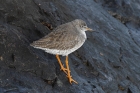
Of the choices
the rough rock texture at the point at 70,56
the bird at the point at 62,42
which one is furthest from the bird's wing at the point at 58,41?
the rough rock texture at the point at 70,56

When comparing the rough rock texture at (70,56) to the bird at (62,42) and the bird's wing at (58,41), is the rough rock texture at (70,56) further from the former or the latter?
the bird's wing at (58,41)

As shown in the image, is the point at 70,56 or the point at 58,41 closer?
the point at 58,41

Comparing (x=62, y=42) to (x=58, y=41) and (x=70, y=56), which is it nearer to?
(x=58, y=41)

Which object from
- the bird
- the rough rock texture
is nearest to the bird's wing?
the bird

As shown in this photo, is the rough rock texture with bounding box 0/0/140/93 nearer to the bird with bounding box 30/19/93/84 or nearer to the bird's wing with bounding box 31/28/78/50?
the bird with bounding box 30/19/93/84

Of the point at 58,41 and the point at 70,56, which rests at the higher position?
the point at 58,41

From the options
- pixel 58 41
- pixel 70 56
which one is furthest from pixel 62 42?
pixel 70 56
